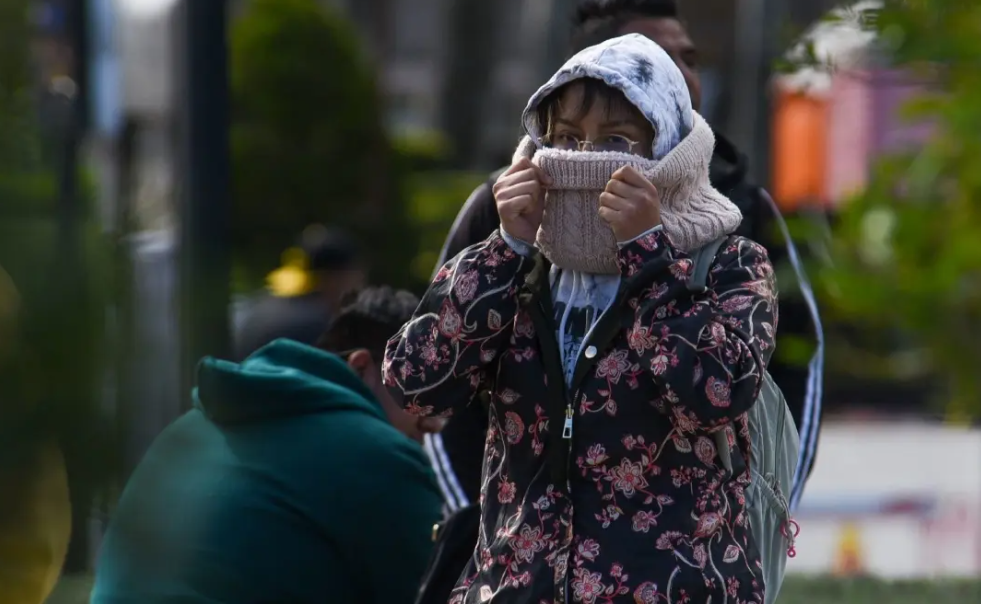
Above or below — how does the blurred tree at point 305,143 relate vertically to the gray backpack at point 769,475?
below

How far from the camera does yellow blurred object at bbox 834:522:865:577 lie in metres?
6.81

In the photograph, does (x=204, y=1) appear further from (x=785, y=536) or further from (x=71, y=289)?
(x=71, y=289)

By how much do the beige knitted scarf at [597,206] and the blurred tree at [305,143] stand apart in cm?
827

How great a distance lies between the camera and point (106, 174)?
1315 millimetres

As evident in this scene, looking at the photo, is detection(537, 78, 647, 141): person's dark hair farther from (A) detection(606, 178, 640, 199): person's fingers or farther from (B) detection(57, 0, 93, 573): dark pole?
(B) detection(57, 0, 93, 573): dark pole

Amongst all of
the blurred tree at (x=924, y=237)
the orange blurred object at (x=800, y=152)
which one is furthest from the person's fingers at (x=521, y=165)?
the orange blurred object at (x=800, y=152)

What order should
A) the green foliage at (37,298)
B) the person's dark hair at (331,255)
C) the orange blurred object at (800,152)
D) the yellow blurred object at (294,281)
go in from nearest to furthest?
the green foliage at (37,298)
the yellow blurred object at (294,281)
the person's dark hair at (331,255)
the orange blurred object at (800,152)

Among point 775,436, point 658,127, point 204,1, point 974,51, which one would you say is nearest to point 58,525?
point 658,127

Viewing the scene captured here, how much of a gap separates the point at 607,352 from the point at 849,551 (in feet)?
17.3

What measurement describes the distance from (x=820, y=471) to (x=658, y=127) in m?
8.54

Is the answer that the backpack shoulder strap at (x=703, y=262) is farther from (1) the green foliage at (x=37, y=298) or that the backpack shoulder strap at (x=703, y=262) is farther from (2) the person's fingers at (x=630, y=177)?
(1) the green foliage at (x=37, y=298)

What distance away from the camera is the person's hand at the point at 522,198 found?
209cm

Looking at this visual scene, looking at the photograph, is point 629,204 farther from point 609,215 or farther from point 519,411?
point 519,411

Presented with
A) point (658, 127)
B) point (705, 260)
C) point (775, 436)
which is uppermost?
point (658, 127)
